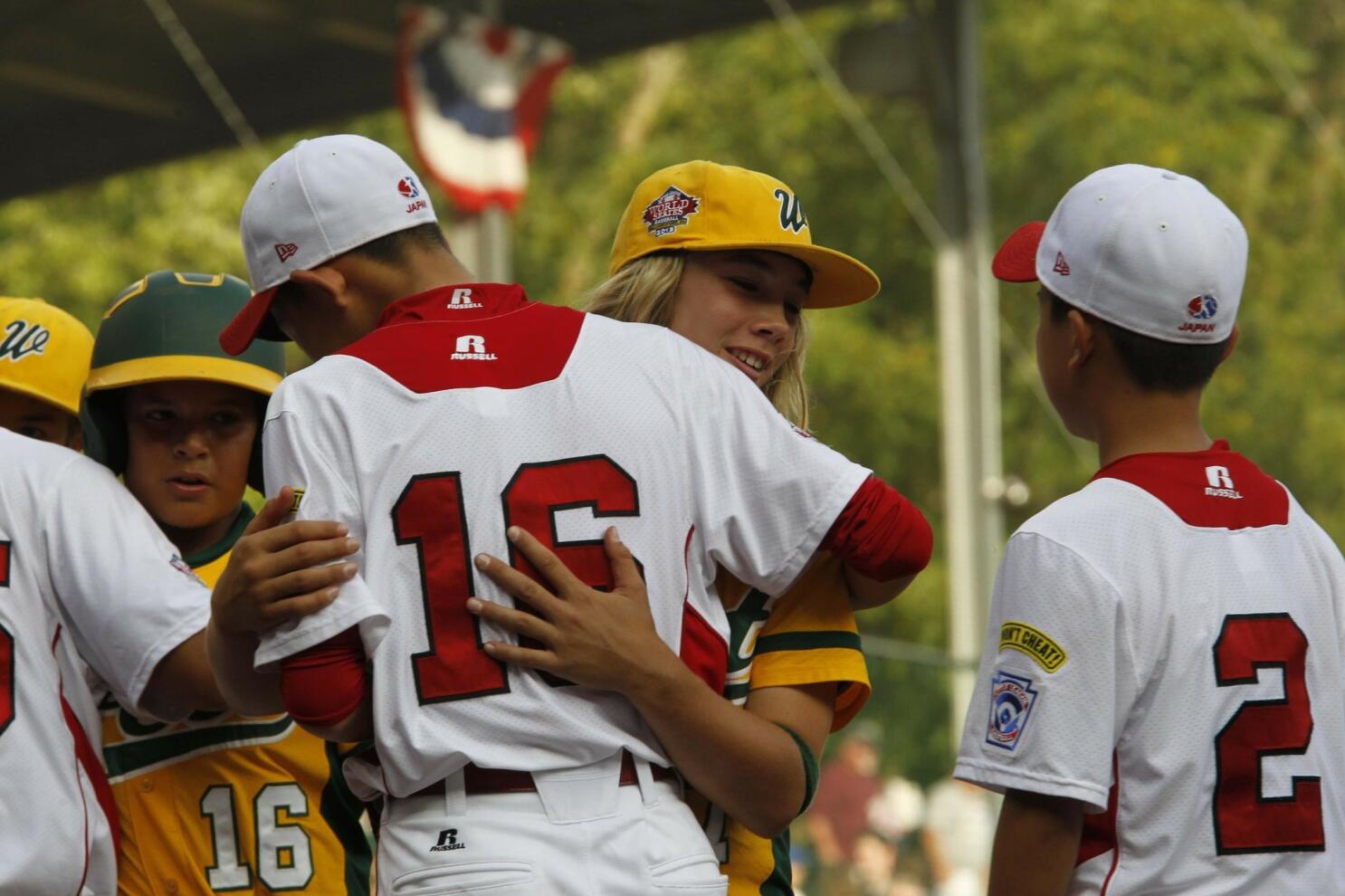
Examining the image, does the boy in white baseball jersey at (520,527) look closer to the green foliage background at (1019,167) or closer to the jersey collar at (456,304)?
the jersey collar at (456,304)

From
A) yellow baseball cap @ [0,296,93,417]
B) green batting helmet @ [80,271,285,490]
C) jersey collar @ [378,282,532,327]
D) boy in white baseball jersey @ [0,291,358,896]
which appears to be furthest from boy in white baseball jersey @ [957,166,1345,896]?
yellow baseball cap @ [0,296,93,417]

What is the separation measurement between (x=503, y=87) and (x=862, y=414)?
5.65 metres

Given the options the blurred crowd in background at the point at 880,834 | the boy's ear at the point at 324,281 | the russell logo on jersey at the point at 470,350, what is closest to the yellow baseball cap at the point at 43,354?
the boy's ear at the point at 324,281

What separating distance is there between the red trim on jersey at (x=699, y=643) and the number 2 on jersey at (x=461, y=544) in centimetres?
15

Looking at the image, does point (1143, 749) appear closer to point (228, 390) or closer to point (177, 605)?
point (177, 605)

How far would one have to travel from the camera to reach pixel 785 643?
8.12 ft

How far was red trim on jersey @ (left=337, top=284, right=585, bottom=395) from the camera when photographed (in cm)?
233

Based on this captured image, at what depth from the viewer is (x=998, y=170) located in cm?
1298

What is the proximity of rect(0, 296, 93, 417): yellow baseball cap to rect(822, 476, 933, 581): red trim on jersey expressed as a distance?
1.82 metres

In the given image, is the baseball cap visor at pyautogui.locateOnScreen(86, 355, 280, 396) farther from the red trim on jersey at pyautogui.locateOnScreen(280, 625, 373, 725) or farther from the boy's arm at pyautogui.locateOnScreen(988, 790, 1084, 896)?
the boy's arm at pyautogui.locateOnScreen(988, 790, 1084, 896)

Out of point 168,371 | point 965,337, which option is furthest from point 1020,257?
point 965,337

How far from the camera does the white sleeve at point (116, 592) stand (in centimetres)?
274

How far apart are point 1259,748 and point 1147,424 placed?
1.57 ft

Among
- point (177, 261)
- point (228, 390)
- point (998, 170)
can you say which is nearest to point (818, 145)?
point (998, 170)
